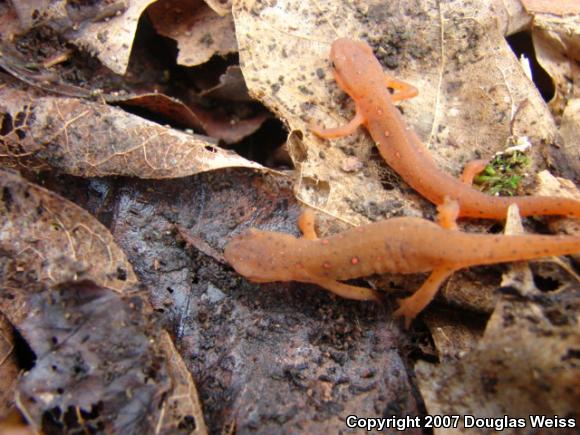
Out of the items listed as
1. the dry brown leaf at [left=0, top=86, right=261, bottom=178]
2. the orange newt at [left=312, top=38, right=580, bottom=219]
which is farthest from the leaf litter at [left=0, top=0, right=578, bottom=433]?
the orange newt at [left=312, top=38, right=580, bottom=219]

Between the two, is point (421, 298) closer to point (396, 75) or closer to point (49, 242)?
point (396, 75)

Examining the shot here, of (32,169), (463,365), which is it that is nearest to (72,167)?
(32,169)

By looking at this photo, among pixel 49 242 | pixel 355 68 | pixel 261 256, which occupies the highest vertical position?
pixel 355 68

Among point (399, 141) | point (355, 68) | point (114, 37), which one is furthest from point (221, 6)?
point (399, 141)

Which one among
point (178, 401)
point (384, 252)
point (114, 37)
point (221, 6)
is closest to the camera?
point (178, 401)

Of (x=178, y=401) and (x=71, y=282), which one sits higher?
(x=71, y=282)

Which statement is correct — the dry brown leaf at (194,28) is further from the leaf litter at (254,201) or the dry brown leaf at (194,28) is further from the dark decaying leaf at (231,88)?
the dark decaying leaf at (231,88)

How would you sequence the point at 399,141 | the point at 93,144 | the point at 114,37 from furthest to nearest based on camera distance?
the point at 114,37
the point at 399,141
the point at 93,144

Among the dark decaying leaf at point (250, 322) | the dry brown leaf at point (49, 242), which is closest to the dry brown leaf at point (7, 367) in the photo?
the dry brown leaf at point (49, 242)
